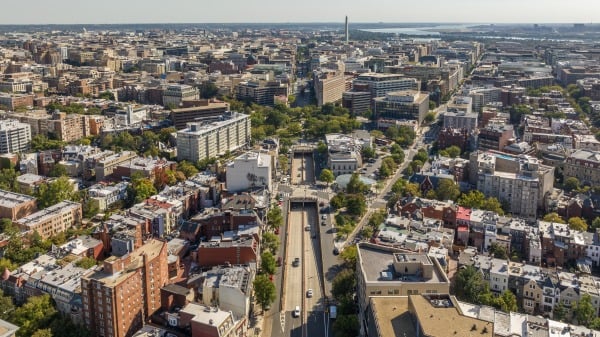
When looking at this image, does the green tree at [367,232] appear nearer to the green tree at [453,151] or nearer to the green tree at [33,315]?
the green tree at [33,315]

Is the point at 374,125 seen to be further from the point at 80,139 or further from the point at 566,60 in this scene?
the point at 566,60

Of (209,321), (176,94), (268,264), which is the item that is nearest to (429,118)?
(176,94)

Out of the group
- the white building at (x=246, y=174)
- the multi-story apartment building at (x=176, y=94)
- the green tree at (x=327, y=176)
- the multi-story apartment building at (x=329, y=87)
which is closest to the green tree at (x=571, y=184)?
the green tree at (x=327, y=176)

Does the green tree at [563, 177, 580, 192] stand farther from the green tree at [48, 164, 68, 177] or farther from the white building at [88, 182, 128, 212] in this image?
the green tree at [48, 164, 68, 177]

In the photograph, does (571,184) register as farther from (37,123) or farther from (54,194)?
(37,123)

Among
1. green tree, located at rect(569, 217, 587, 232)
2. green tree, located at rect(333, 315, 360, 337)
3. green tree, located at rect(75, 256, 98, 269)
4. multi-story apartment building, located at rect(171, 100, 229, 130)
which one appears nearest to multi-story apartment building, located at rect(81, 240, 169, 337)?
green tree, located at rect(75, 256, 98, 269)

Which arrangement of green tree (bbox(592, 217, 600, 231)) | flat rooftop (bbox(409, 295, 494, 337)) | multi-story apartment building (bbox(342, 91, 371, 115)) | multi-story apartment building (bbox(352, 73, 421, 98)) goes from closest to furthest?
flat rooftop (bbox(409, 295, 494, 337))
green tree (bbox(592, 217, 600, 231))
multi-story apartment building (bbox(342, 91, 371, 115))
multi-story apartment building (bbox(352, 73, 421, 98))

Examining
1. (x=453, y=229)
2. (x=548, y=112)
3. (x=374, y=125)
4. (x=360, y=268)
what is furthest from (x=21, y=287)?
(x=548, y=112)
